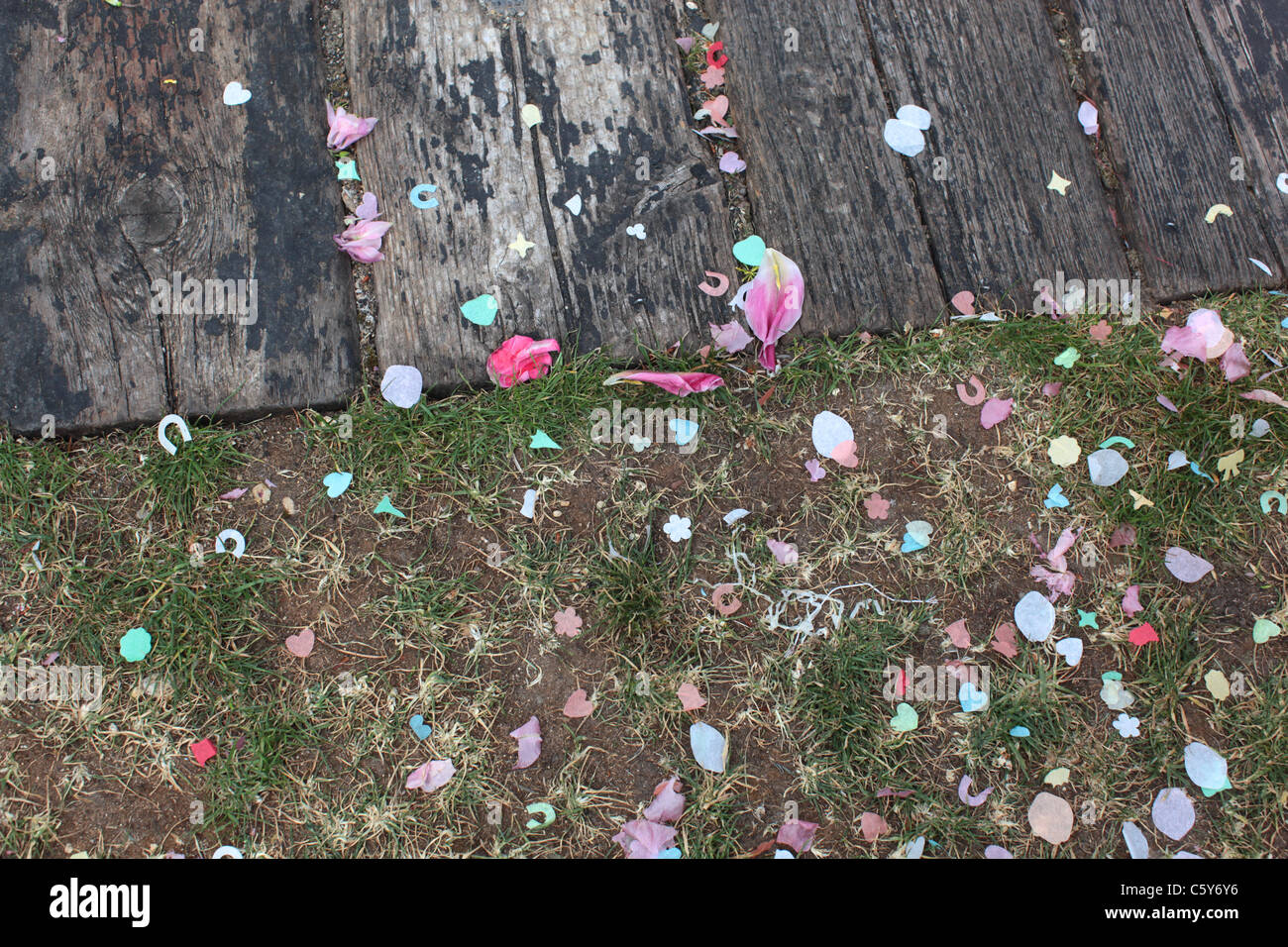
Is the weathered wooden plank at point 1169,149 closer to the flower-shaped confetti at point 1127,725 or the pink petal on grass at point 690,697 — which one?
the flower-shaped confetti at point 1127,725

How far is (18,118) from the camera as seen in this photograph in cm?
206

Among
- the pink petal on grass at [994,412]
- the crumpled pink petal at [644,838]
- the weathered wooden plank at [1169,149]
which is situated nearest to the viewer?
the crumpled pink petal at [644,838]

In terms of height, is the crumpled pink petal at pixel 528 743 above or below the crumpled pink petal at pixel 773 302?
below

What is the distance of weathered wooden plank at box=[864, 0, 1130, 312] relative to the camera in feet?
6.84

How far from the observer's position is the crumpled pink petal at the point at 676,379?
1910 millimetres

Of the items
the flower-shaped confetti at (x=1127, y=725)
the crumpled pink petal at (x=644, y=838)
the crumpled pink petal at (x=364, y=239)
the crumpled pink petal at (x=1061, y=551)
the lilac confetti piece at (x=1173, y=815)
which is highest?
the crumpled pink petal at (x=364, y=239)

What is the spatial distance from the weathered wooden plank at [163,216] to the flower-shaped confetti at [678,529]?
2.80 ft

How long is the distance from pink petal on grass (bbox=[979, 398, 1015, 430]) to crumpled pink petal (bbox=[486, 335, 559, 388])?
1.08 m

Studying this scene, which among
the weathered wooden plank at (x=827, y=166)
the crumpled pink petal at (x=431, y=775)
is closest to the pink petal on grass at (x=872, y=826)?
the crumpled pink petal at (x=431, y=775)

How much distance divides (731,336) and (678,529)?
498 mm

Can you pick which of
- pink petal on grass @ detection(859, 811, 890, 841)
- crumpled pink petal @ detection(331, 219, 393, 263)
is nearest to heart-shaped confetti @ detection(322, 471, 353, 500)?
crumpled pink petal @ detection(331, 219, 393, 263)

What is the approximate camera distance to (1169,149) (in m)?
2.18

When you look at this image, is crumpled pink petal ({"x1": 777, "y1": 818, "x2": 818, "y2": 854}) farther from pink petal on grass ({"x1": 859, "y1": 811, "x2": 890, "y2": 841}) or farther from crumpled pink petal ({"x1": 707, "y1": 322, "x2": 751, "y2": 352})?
crumpled pink petal ({"x1": 707, "y1": 322, "x2": 751, "y2": 352})
